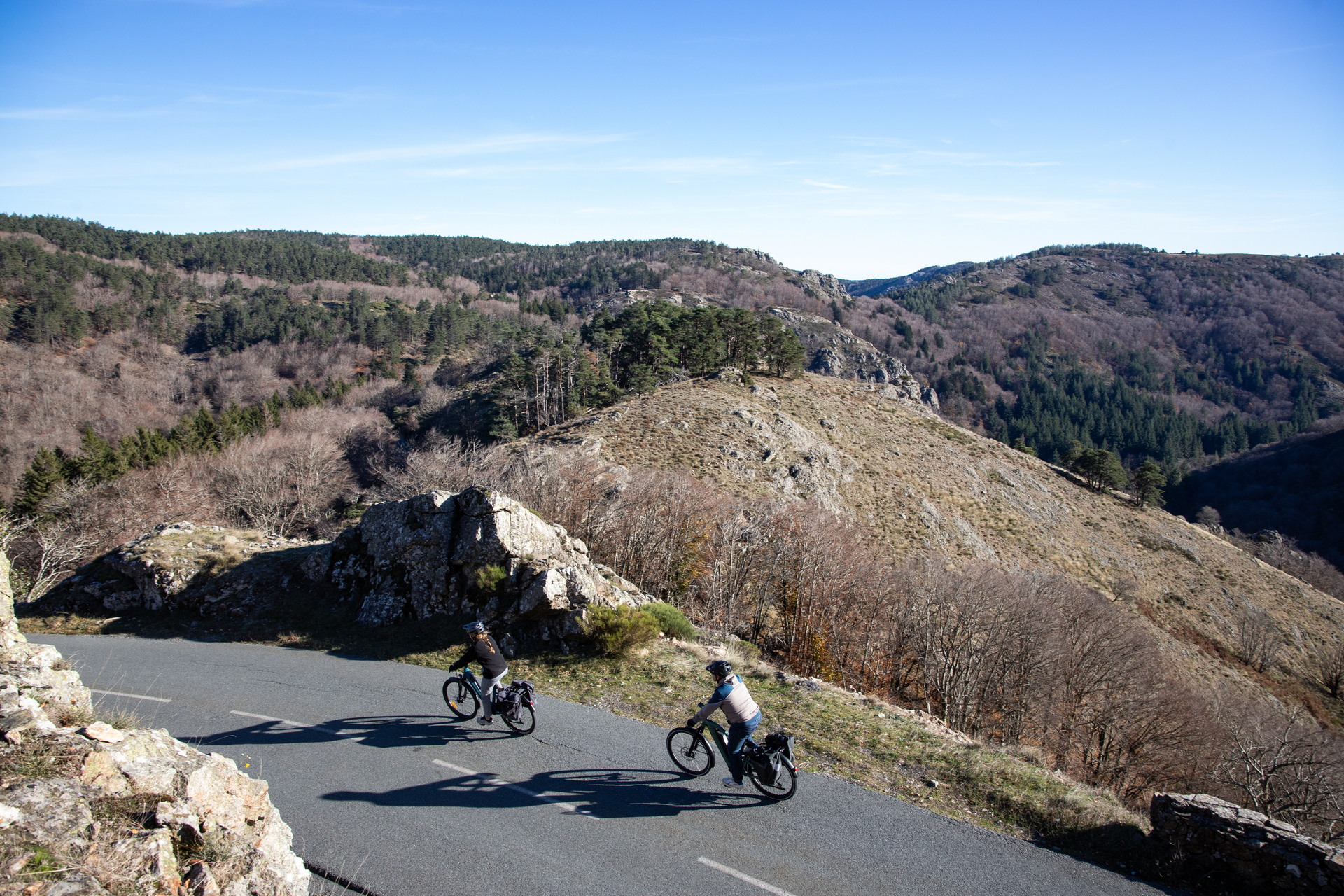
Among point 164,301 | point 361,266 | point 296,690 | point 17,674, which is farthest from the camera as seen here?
point 361,266

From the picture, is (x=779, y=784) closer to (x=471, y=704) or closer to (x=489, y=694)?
(x=489, y=694)

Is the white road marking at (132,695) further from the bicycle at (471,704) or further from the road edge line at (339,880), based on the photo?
the road edge line at (339,880)

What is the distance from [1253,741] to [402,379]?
10067 centimetres

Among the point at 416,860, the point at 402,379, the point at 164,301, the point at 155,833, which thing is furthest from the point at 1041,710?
the point at 164,301

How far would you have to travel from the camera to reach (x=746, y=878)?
7.32 m

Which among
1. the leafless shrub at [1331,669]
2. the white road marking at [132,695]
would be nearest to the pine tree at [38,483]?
the white road marking at [132,695]

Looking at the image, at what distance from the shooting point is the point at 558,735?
10.8 metres

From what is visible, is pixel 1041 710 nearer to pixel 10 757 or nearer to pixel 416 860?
pixel 416 860

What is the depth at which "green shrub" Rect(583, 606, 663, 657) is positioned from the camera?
14305mm

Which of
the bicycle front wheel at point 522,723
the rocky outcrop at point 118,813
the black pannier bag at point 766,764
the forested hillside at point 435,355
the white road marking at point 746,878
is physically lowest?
the bicycle front wheel at point 522,723

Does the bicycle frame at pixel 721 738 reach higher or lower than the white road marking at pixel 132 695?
higher

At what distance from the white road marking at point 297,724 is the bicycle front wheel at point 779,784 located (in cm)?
679

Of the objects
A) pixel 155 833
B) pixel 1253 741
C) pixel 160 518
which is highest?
pixel 155 833

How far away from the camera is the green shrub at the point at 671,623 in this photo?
1611 centimetres
